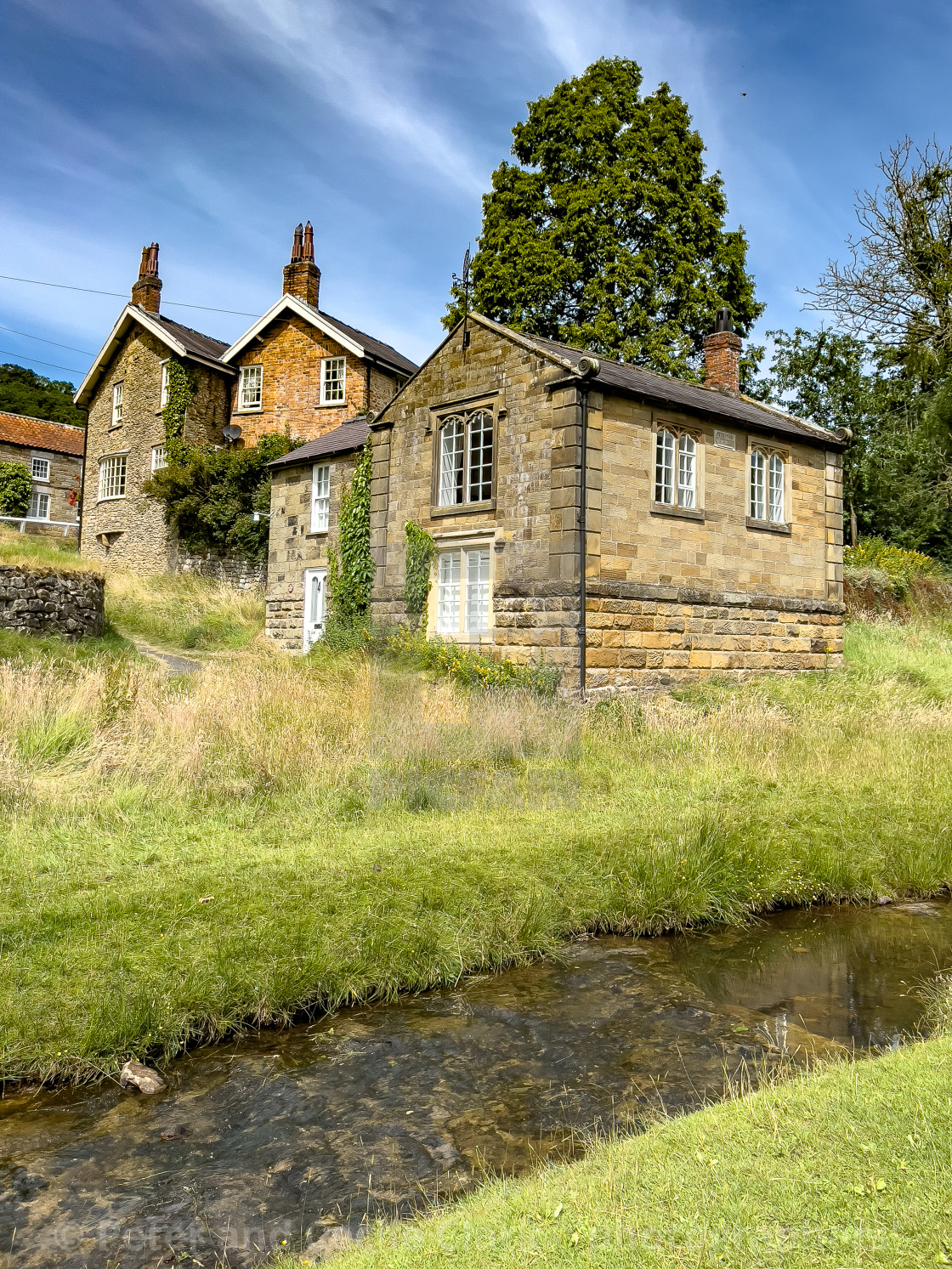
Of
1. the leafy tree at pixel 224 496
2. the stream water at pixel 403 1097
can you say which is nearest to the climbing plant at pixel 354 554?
the leafy tree at pixel 224 496

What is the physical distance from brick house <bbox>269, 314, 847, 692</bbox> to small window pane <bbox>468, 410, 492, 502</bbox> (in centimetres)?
4

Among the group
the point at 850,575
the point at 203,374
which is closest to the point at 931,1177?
the point at 850,575

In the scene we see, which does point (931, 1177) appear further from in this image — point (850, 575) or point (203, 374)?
point (203, 374)

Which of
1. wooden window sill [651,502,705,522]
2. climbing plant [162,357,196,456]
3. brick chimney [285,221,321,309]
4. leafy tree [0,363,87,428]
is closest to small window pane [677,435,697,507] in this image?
wooden window sill [651,502,705,522]

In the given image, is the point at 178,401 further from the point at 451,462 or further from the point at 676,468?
the point at 676,468

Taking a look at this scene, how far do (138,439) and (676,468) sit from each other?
2249cm

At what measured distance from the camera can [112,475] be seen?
33344 millimetres

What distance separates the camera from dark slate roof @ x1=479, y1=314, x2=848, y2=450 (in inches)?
604

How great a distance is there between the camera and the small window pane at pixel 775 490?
18234 millimetres

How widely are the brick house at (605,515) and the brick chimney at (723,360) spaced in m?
1.25

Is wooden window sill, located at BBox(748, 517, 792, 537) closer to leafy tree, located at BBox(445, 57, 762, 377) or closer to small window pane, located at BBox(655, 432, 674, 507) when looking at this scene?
small window pane, located at BBox(655, 432, 674, 507)

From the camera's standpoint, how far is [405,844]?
7.77 meters

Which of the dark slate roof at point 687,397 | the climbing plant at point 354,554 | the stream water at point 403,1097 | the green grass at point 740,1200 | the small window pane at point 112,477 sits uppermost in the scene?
the small window pane at point 112,477

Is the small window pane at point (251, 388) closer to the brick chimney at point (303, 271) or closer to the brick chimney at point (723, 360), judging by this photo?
the brick chimney at point (303, 271)
